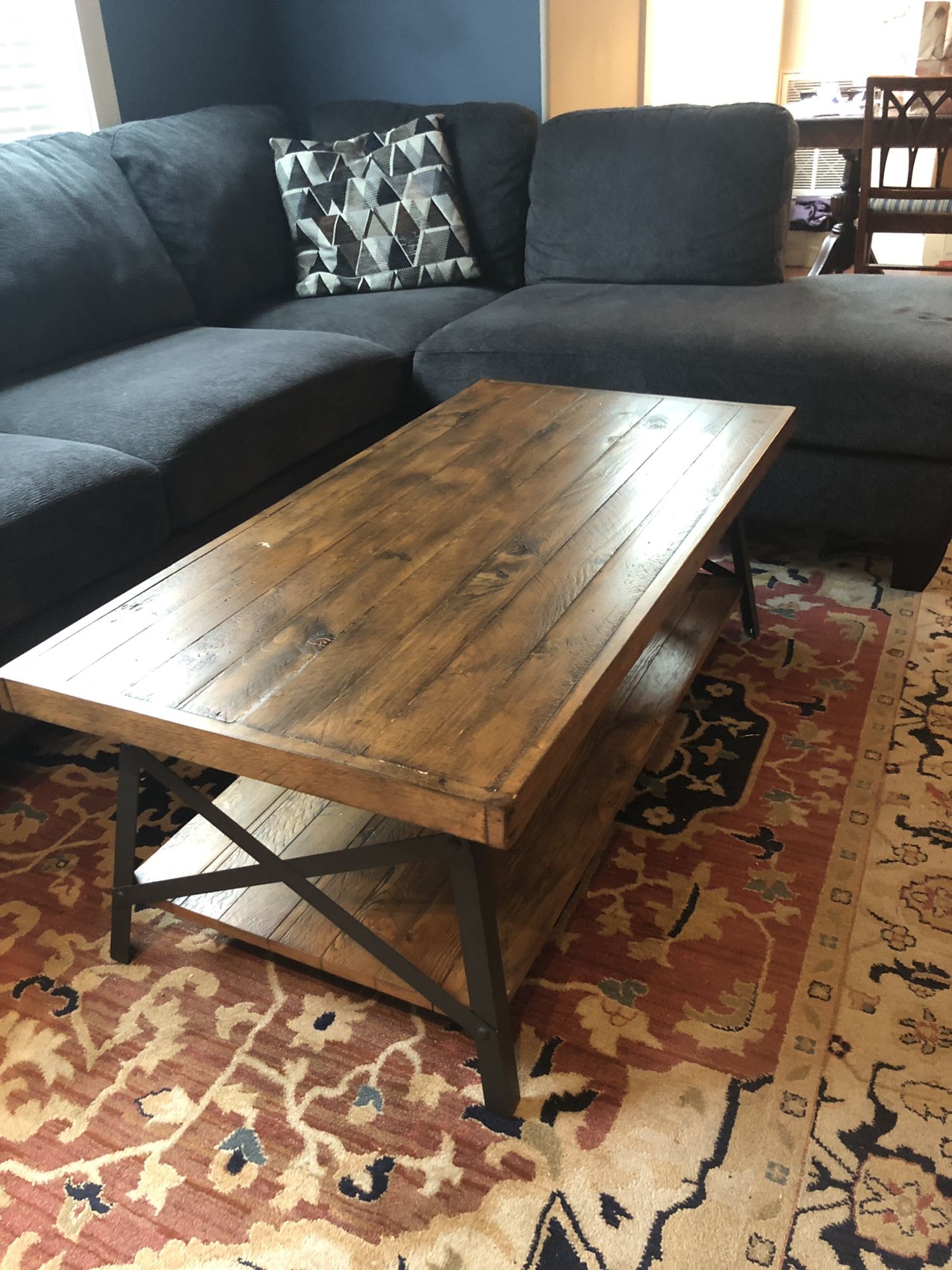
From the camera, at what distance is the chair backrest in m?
3.34

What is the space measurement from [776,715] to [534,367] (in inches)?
40.9

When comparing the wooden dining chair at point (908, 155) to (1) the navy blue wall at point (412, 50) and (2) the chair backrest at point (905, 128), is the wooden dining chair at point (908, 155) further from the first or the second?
(1) the navy blue wall at point (412, 50)

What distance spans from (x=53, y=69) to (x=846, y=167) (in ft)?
10.0

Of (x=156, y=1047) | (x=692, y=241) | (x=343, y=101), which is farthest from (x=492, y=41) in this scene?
(x=156, y=1047)

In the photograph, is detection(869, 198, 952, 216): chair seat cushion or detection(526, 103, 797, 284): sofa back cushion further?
detection(869, 198, 952, 216): chair seat cushion

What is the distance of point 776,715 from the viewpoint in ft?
5.95

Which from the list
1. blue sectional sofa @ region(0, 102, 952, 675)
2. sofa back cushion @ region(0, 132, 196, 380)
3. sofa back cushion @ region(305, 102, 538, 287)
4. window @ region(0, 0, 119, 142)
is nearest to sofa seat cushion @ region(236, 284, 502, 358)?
blue sectional sofa @ region(0, 102, 952, 675)

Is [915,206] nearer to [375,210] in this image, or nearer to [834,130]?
[834,130]

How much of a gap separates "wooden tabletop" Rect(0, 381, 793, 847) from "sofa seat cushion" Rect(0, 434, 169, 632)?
378mm

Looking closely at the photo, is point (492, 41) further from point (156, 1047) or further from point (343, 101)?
point (156, 1047)

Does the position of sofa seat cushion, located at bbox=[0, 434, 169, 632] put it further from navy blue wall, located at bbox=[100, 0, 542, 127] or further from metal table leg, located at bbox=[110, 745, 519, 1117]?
navy blue wall, located at bbox=[100, 0, 542, 127]

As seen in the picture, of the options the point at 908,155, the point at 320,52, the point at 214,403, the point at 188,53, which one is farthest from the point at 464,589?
the point at 908,155

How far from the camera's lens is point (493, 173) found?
2.94 metres

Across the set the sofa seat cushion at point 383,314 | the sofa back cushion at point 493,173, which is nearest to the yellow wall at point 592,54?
the sofa back cushion at point 493,173
